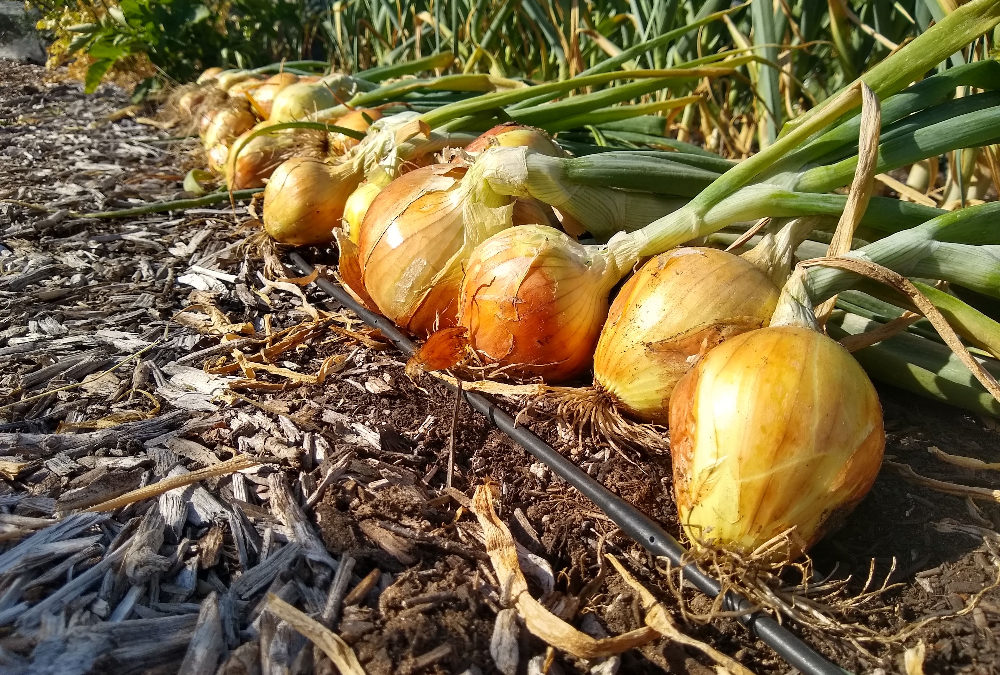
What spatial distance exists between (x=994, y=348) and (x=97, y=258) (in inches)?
95.7

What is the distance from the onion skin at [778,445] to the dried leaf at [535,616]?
0.59 ft

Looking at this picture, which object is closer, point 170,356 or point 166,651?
point 166,651

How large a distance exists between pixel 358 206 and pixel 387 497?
1.00 meters

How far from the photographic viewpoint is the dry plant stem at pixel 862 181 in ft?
3.53

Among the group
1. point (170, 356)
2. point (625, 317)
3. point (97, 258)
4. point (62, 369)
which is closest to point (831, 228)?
point (625, 317)

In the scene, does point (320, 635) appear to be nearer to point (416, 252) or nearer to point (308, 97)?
point (416, 252)

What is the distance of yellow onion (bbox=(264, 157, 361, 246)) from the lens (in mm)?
1999

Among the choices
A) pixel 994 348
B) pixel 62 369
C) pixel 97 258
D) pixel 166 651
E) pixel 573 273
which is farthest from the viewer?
pixel 97 258

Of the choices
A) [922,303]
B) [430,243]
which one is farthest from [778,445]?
[430,243]

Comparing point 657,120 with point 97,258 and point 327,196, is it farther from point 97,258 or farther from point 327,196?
point 97,258

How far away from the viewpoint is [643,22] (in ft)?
8.30

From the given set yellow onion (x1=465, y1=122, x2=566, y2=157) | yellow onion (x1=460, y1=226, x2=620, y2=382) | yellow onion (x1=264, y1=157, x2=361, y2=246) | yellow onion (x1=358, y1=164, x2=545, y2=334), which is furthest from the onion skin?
yellow onion (x1=264, y1=157, x2=361, y2=246)

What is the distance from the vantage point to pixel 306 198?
199 centimetres

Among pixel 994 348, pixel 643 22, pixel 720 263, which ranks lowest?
pixel 994 348
